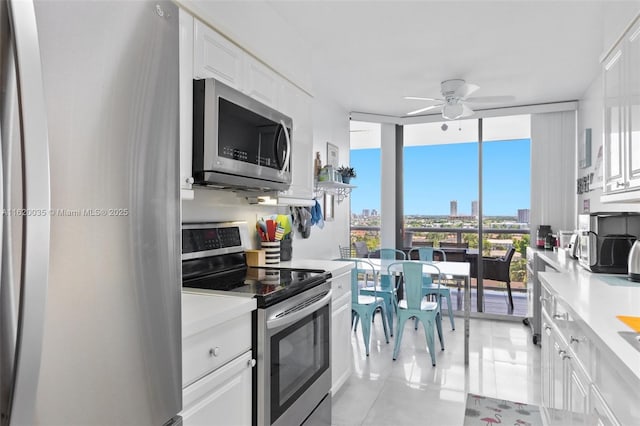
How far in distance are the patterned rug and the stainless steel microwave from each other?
74.0 inches

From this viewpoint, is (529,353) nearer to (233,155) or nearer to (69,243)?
(233,155)

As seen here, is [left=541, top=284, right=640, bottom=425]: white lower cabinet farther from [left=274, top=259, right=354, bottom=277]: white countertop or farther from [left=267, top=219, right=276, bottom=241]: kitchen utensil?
[left=267, top=219, right=276, bottom=241]: kitchen utensil

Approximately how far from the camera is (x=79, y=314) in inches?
30.0

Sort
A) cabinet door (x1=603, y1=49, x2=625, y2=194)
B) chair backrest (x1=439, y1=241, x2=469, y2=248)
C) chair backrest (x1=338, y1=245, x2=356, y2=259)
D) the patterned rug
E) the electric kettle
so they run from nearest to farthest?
1. cabinet door (x1=603, y1=49, x2=625, y2=194)
2. the electric kettle
3. the patterned rug
4. chair backrest (x1=338, y1=245, x2=356, y2=259)
5. chair backrest (x1=439, y1=241, x2=469, y2=248)

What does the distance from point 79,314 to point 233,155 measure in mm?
1260

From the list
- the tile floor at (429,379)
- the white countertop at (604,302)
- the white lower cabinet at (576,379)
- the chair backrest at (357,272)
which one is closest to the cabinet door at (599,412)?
the white lower cabinet at (576,379)

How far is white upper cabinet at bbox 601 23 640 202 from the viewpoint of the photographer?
1.73m

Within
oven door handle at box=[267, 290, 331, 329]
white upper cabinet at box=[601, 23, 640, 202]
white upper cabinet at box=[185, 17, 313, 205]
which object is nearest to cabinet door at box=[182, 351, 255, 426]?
oven door handle at box=[267, 290, 331, 329]

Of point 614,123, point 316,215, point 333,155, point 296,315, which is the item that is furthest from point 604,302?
point 333,155

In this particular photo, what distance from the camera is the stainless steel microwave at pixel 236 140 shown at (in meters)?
1.76

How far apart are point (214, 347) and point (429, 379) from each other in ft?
7.08

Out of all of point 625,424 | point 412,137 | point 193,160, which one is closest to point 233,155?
point 193,160

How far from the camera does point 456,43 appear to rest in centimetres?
295

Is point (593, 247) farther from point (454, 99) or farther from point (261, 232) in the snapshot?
point (261, 232)
